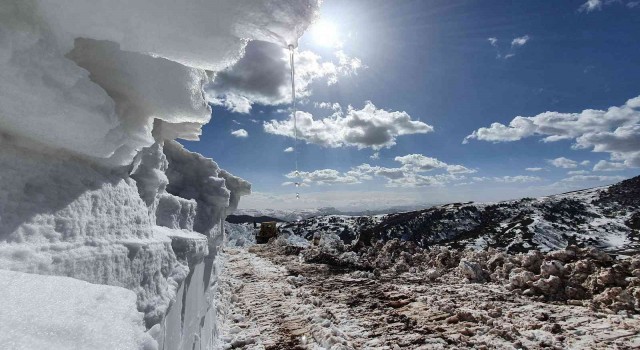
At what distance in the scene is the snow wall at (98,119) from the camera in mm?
1984

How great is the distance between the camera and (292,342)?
661cm

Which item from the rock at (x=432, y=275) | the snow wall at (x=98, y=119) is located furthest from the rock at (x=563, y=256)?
the snow wall at (x=98, y=119)

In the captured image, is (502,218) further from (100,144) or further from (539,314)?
(100,144)

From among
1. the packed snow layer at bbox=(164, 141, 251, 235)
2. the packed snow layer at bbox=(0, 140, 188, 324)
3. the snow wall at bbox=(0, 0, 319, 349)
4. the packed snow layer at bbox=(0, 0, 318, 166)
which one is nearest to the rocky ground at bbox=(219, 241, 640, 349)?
the packed snow layer at bbox=(164, 141, 251, 235)

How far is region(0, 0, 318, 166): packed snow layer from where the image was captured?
2.07m

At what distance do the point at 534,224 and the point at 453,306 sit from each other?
2942 inches

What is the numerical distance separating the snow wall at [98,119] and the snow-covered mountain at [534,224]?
5400cm

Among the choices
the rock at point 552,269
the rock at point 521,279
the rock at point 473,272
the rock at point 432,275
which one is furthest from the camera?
the rock at point 432,275

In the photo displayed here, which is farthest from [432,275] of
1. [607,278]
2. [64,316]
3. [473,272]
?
[64,316]

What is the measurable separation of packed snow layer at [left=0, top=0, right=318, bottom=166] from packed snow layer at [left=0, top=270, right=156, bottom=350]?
41.3 inches

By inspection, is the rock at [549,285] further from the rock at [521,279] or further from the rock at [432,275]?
the rock at [432,275]

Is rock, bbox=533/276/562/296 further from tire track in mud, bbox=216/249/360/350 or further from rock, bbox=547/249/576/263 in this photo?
tire track in mud, bbox=216/249/360/350

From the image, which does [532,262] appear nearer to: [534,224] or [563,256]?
[563,256]

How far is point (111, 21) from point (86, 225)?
4.35 feet
